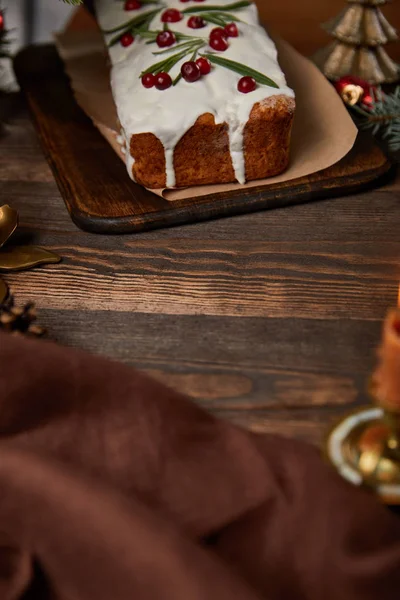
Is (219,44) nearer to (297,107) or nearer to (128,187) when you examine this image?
(297,107)

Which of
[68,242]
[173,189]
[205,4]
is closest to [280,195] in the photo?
[173,189]

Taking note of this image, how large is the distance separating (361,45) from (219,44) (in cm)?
34

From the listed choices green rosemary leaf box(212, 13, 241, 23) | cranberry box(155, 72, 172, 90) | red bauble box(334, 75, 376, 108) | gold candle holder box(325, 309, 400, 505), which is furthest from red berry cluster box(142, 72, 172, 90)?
gold candle holder box(325, 309, 400, 505)

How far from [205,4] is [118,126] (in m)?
0.28

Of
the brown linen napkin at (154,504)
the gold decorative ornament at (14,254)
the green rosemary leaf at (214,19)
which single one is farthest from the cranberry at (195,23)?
the brown linen napkin at (154,504)

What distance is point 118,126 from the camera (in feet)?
4.42

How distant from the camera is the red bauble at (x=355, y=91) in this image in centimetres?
137

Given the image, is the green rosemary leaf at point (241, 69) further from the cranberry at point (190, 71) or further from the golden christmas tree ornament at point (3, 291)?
the golden christmas tree ornament at point (3, 291)

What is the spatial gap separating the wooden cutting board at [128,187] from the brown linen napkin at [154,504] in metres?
0.37

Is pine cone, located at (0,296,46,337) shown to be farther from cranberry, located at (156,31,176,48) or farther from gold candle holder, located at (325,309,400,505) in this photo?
cranberry, located at (156,31,176,48)

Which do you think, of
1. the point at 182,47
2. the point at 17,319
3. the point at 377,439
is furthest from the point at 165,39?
the point at 377,439

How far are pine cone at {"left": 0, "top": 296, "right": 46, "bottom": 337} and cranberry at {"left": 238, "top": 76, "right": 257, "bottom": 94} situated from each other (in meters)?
0.50

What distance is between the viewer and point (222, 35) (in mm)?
1297

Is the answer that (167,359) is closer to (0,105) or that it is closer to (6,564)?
(6,564)
